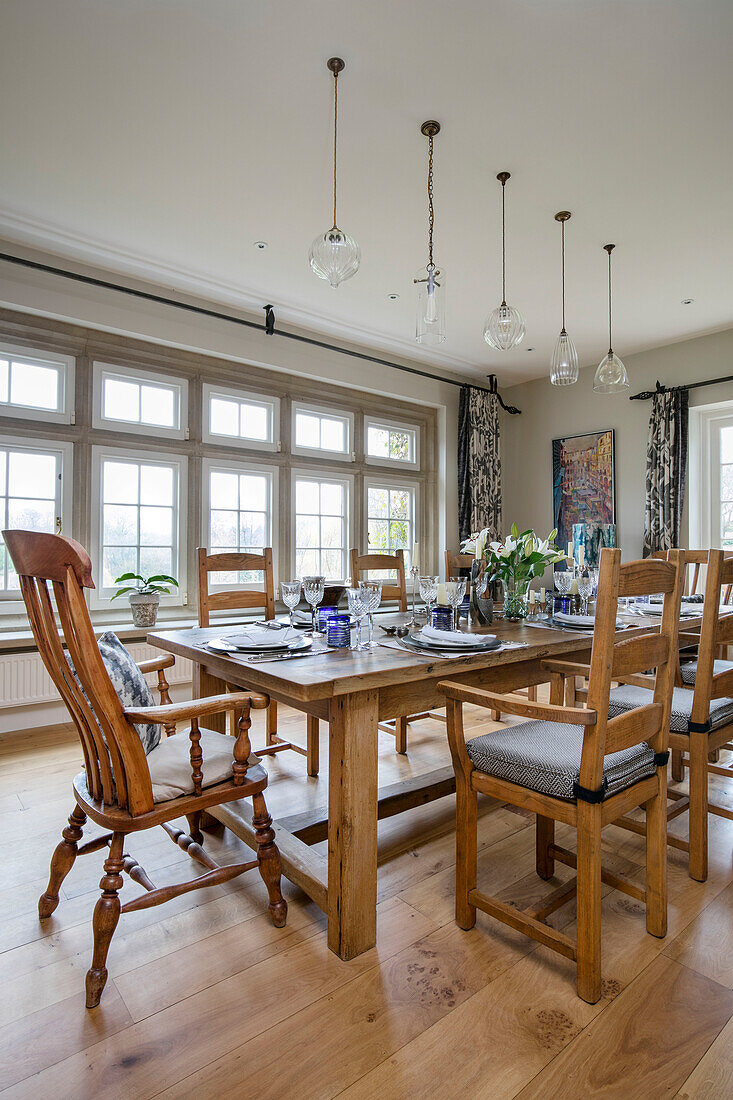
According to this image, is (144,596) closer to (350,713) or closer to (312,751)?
(312,751)

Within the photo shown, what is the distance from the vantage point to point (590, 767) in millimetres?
1326

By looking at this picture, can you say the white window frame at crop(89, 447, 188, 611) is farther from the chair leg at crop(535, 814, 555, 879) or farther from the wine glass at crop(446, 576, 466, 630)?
the chair leg at crop(535, 814, 555, 879)

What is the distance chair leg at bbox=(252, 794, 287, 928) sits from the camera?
160 centimetres

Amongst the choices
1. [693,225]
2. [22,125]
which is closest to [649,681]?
[693,225]

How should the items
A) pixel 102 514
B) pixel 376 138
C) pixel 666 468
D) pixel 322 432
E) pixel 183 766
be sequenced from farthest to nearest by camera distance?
pixel 322 432
pixel 666 468
pixel 102 514
pixel 376 138
pixel 183 766

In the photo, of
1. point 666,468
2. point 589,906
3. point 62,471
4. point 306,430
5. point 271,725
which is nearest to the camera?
point 589,906

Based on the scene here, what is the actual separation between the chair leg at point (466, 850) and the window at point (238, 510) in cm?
305

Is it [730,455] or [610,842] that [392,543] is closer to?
[730,455]

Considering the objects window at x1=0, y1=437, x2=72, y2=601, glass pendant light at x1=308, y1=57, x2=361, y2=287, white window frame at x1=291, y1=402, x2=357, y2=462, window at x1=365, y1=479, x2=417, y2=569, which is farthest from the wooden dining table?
window at x1=365, y1=479, x2=417, y2=569

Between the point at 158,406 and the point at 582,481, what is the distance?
368 centimetres

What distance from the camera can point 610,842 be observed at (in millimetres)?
2104

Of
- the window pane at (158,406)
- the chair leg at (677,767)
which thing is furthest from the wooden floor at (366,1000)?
the window pane at (158,406)

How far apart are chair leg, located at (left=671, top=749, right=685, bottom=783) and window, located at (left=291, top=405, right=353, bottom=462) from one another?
3343 millimetres

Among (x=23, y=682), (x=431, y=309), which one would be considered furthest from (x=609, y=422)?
(x=23, y=682)
